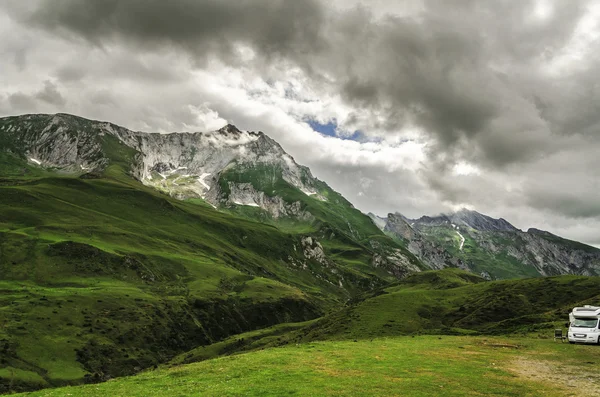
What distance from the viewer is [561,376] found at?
36031 mm

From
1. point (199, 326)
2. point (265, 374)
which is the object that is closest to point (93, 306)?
point (199, 326)

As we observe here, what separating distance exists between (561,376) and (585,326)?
24267 mm

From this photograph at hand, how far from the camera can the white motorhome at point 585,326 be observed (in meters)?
53.1

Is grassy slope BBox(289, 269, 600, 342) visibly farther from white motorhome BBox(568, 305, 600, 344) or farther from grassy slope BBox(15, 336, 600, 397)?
grassy slope BBox(15, 336, 600, 397)

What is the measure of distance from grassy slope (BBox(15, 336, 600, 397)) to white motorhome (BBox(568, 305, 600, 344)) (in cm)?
174

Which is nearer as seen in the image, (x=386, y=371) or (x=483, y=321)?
(x=386, y=371)

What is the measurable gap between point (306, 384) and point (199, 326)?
16481 centimetres

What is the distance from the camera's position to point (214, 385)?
33.9 m

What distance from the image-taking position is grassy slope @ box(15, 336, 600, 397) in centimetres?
3111

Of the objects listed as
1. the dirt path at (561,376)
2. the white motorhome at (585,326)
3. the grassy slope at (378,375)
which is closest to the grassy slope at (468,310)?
the white motorhome at (585,326)

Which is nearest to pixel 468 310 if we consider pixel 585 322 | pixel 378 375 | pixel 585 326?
pixel 585 322

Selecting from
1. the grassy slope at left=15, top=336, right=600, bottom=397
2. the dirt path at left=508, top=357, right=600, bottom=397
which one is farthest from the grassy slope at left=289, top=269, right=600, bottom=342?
the dirt path at left=508, top=357, right=600, bottom=397

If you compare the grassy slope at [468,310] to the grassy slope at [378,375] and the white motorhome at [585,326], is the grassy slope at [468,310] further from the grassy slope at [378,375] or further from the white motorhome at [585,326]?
the grassy slope at [378,375]

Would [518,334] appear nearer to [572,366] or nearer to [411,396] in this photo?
[572,366]
